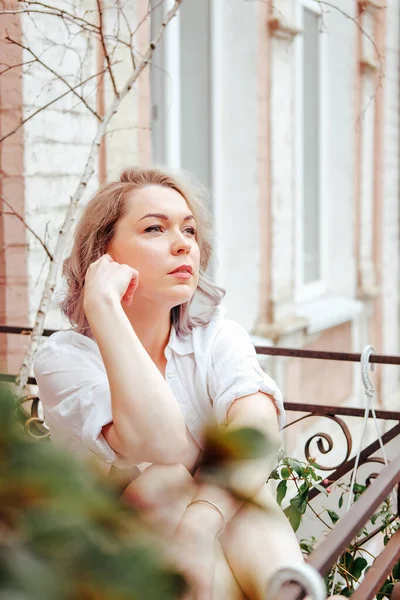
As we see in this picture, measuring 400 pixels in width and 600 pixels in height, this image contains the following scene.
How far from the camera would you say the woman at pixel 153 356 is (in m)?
1.63

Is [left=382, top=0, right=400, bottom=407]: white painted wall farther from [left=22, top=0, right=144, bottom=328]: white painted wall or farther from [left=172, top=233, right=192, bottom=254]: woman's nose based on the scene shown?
[left=172, top=233, right=192, bottom=254]: woman's nose

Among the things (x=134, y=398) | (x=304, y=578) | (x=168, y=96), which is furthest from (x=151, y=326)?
(x=168, y=96)

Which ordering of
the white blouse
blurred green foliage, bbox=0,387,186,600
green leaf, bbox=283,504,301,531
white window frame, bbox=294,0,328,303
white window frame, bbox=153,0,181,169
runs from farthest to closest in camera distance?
white window frame, bbox=294,0,328,303 < white window frame, bbox=153,0,181,169 < green leaf, bbox=283,504,301,531 < the white blouse < blurred green foliage, bbox=0,387,186,600

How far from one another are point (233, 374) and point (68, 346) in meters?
0.38

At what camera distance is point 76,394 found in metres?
1.92

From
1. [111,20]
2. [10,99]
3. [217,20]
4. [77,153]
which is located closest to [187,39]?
[217,20]

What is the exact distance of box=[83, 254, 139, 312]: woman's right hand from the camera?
178cm

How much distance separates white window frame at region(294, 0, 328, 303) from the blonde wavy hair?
419 centimetres

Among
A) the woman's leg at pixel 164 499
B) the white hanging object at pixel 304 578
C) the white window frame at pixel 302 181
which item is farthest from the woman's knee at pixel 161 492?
the white window frame at pixel 302 181

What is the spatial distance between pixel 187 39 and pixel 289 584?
4.70 m

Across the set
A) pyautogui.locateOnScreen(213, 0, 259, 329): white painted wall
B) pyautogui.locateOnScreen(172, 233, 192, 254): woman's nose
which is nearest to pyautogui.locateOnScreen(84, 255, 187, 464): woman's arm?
pyautogui.locateOnScreen(172, 233, 192, 254): woman's nose

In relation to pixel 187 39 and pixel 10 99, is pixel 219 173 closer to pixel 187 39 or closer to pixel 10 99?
pixel 187 39

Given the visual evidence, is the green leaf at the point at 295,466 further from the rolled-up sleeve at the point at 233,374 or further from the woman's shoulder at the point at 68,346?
the woman's shoulder at the point at 68,346

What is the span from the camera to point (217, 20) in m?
5.36
